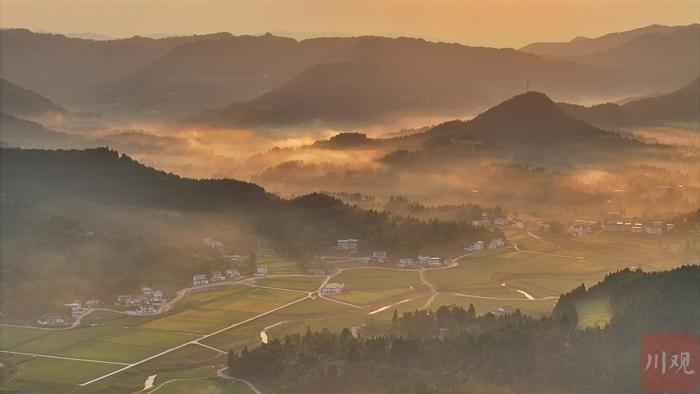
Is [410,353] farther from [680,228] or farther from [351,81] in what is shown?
[351,81]

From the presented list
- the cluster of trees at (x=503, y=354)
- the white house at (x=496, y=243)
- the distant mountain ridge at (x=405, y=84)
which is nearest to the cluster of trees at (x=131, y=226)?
the white house at (x=496, y=243)

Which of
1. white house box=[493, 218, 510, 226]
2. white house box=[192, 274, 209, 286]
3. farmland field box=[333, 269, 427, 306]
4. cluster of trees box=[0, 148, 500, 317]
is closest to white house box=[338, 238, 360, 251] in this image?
cluster of trees box=[0, 148, 500, 317]

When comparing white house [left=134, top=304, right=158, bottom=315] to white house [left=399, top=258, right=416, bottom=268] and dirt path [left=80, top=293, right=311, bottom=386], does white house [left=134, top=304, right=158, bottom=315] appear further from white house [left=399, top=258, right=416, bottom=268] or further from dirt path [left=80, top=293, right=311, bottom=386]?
white house [left=399, top=258, right=416, bottom=268]

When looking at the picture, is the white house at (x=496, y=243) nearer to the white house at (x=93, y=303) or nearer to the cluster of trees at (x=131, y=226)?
the cluster of trees at (x=131, y=226)

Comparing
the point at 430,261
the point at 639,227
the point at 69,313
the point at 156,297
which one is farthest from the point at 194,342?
the point at 639,227

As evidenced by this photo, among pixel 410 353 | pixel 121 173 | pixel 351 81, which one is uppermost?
pixel 351 81

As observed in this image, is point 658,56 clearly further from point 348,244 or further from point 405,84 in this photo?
point 348,244

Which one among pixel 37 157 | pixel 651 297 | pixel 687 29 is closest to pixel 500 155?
pixel 37 157
